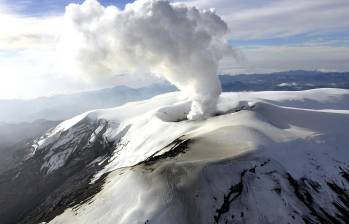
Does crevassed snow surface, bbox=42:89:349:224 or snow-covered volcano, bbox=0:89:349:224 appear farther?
snow-covered volcano, bbox=0:89:349:224

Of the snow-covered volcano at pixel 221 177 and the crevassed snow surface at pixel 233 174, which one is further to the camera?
the snow-covered volcano at pixel 221 177

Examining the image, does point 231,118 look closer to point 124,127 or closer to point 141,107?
point 124,127

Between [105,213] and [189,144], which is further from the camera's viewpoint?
[189,144]

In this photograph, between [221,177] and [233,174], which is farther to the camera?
[233,174]

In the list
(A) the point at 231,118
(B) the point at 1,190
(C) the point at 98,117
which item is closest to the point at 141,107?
(C) the point at 98,117
